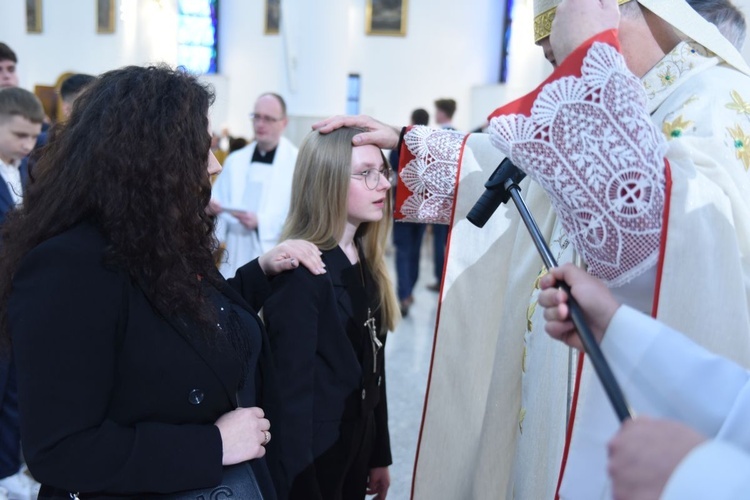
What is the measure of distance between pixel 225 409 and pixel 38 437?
345mm

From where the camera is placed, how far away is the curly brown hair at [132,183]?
129 centimetres

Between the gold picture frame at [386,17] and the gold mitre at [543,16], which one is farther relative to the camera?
the gold picture frame at [386,17]

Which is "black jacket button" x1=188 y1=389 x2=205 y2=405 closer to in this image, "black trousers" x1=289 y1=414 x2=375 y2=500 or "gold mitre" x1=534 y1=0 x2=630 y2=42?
"black trousers" x1=289 y1=414 x2=375 y2=500

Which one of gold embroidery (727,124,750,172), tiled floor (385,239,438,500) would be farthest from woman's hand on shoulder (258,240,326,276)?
tiled floor (385,239,438,500)

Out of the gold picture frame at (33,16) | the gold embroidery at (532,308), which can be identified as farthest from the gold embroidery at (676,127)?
the gold picture frame at (33,16)

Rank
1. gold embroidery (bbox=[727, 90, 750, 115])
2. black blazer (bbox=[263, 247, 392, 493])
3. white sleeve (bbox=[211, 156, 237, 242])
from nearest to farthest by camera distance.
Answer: gold embroidery (bbox=[727, 90, 750, 115]) → black blazer (bbox=[263, 247, 392, 493]) → white sleeve (bbox=[211, 156, 237, 242])

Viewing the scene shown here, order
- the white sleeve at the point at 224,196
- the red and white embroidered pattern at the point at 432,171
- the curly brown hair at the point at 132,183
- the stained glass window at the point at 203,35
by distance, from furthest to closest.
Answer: the stained glass window at the point at 203,35, the white sleeve at the point at 224,196, the red and white embroidered pattern at the point at 432,171, the curly brown hair at the point at 132,183

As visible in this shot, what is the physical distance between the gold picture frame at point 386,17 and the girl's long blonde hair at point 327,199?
15.7 m

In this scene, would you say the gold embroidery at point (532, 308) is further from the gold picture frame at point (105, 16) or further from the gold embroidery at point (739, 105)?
the gold picture frame at point (105, 16)

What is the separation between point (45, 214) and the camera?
4.25 feet

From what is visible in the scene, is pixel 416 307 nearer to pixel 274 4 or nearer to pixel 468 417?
pixel 468 417

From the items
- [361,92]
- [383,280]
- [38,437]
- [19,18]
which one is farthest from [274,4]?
[38,437]

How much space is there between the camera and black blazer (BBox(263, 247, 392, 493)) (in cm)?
189

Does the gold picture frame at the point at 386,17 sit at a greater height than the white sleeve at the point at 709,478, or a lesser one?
greater
